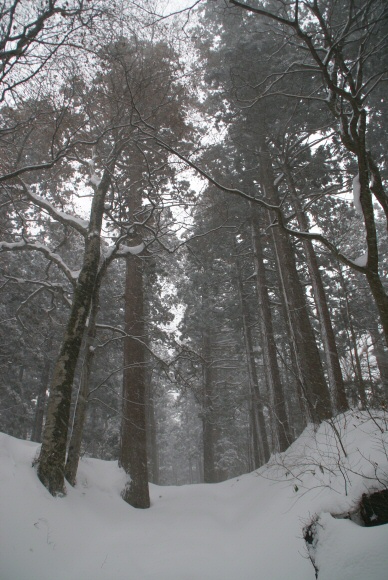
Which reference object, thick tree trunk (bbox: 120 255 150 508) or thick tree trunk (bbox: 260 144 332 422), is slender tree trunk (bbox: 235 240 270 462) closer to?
thick tree trunk (bbox: 260 144 332 422)

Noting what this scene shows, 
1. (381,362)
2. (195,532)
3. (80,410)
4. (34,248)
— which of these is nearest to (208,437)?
(381,362)

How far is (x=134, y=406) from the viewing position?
7.54 metres

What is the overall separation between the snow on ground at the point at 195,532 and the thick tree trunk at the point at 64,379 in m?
0.27

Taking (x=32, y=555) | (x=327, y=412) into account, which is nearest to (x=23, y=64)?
(x=32, y=555)

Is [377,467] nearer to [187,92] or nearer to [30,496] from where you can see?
[30,496]

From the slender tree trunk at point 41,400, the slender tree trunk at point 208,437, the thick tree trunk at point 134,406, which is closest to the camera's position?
the thick tree trunk at point 134,406

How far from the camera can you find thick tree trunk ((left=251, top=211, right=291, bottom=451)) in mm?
9562

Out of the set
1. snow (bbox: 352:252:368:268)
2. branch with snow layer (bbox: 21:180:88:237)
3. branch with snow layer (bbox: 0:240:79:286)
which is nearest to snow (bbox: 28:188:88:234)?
branch with snow layer (bbox: 21:180:88:237)

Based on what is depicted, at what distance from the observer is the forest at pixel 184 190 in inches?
181

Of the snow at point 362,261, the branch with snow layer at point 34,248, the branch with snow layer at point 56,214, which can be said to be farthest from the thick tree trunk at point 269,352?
the branch with snow layer at point 56,214

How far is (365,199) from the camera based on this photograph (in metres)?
3.69

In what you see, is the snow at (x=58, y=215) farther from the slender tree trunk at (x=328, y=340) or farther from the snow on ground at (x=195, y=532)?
the slender tree trunk at (x=328, y=340)

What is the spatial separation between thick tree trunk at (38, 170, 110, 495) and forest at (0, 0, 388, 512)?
0.03m

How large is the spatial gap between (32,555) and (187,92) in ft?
34.2
